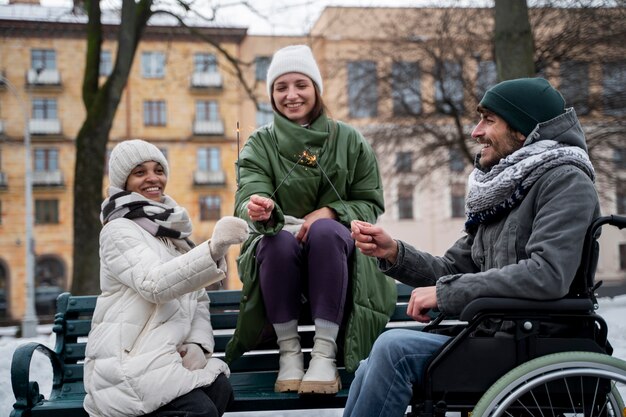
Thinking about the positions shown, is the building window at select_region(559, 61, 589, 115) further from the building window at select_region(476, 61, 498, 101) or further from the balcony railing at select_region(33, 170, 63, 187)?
the balcony railing at select_region(33, 170, 63, 187)

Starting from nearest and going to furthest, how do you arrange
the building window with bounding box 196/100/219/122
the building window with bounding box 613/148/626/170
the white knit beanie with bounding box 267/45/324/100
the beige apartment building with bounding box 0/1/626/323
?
the white knit beanie with bounding box 267/45/324/100 < the building window with bounding box 613/148/626/170 < the beige apartment building with bounding box 0/1/626/323 < the building window with bounding box 196/100/219/122

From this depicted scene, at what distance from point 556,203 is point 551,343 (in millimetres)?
477

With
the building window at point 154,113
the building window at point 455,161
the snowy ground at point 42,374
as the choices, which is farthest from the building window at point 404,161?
the building window at point 154,113

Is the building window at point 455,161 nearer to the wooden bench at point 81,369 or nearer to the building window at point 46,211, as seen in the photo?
the wooden bench at point 81,369

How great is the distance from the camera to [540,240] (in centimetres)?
251

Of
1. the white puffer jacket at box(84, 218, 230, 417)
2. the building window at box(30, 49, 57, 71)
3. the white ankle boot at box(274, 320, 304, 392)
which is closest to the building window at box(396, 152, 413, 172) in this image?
the white ankle boot at box(274, 320, 304, 392)

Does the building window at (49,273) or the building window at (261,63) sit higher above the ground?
the building window at (261,63)

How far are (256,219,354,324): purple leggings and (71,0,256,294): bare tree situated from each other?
301 inches

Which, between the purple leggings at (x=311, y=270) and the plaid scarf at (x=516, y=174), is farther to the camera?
the purple leggings at (x=311, y=270)

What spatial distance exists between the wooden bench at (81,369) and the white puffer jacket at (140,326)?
298mm

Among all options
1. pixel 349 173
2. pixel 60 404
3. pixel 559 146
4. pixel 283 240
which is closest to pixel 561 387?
pixel 559 146

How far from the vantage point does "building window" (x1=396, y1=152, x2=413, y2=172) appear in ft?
71.4

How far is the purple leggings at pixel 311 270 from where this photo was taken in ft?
11.4

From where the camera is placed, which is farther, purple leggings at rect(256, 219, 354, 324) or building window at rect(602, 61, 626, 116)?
building window at rect(602, 61, 626, 116)
